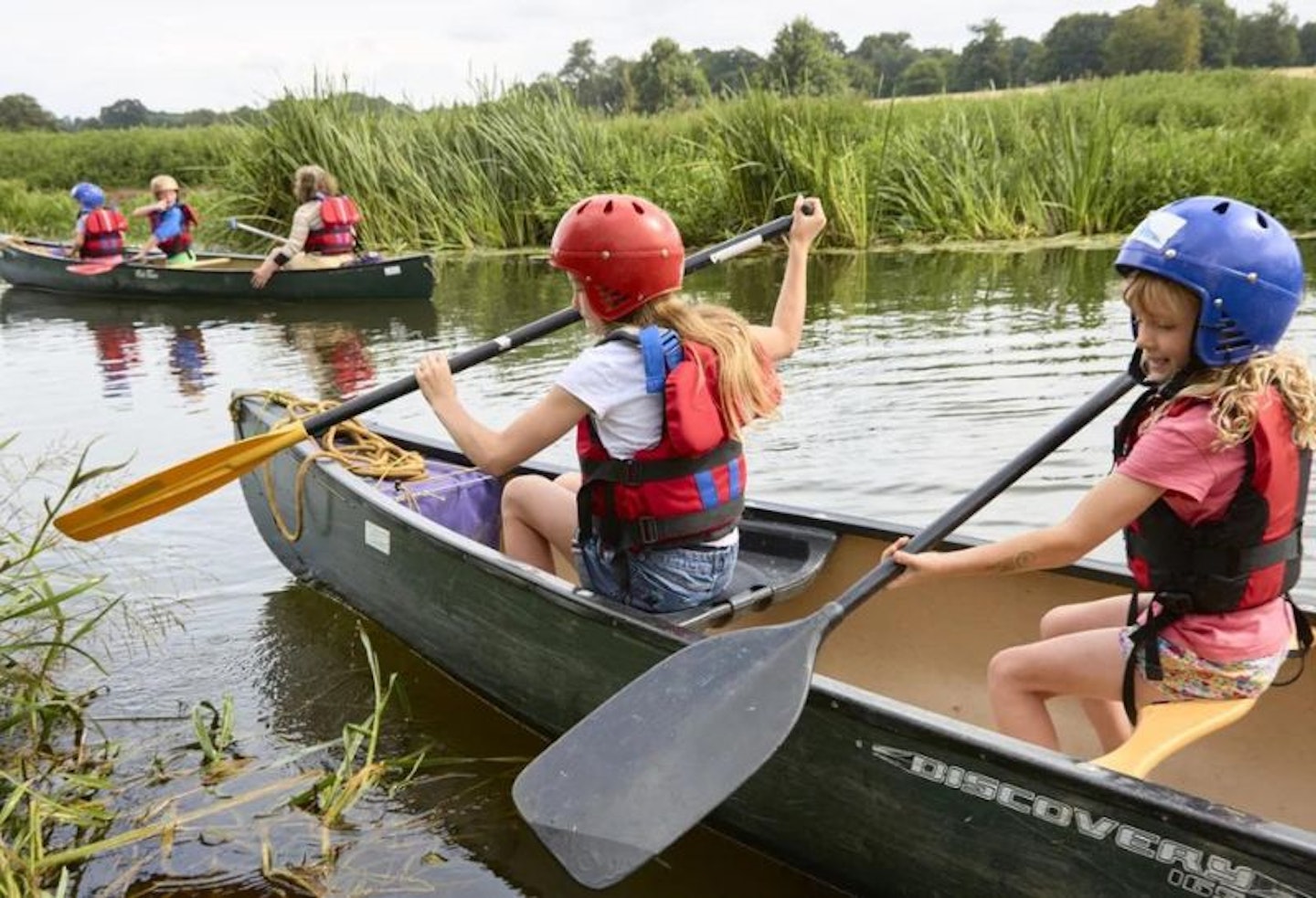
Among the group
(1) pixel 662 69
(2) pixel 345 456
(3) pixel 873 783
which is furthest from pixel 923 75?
(3) pixel 873 783

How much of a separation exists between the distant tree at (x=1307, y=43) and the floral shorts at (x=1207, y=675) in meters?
68.4

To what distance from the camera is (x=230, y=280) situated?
13.2 metres

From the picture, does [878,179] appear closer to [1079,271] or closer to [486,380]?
[1079,271]

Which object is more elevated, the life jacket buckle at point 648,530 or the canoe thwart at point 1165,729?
the life jacket buckle at point 648,530

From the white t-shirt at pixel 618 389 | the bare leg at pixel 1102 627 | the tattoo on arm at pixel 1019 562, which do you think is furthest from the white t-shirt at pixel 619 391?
the bare leg at pixel 1102 627

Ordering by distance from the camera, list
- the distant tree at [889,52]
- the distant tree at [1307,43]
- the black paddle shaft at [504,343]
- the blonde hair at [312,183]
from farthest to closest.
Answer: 1. the distant tree at [889,52]
2. the distant tree at [1307,43]
3. the blonde hair at [312,183]
4. the black paddle shaft at [504,343]

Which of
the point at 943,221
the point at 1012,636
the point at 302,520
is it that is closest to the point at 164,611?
the point at 302,520

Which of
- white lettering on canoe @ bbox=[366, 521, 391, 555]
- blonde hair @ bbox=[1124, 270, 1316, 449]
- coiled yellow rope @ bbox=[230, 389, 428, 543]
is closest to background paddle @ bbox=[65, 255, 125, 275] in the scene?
coiled yellow rope @ bbox=[230, 389, 428, 543]

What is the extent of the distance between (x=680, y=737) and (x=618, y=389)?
0.89 metres

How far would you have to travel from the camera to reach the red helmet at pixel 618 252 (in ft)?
10.6

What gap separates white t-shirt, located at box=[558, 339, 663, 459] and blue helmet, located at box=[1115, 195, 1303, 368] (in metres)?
1.22

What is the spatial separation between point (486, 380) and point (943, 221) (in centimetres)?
667

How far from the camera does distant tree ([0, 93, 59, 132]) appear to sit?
186 feet

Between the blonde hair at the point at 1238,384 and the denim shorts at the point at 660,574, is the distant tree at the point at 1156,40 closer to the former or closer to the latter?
the denim shorts at the point at 660,574
